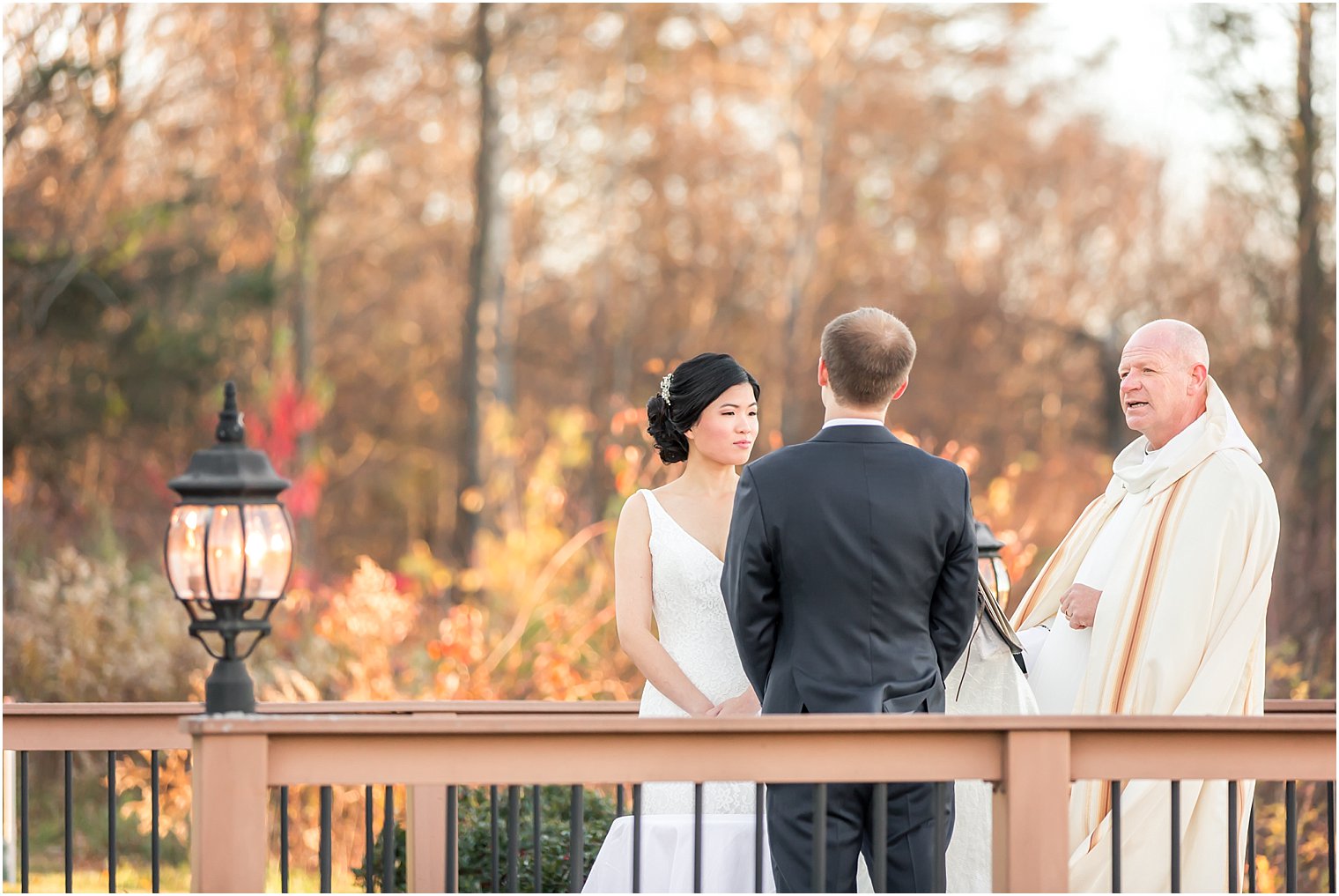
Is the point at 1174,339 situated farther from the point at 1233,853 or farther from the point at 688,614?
the point at 688,614

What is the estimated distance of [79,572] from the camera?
8.85m

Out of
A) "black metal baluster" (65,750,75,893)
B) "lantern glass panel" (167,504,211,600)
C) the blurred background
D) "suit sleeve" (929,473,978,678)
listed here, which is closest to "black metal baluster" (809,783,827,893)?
"suit sleeve" (929,473,978,678)

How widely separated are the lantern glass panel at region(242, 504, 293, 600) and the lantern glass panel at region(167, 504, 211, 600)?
10 centimetres

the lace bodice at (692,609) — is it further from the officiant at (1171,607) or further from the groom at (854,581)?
the officiant at (1171,607)

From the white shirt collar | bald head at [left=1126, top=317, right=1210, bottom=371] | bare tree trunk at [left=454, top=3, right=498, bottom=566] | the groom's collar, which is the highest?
bare tree trunk at [left=454, top=3, right=498, bottom=566]

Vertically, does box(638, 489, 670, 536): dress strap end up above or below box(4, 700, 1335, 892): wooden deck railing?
above

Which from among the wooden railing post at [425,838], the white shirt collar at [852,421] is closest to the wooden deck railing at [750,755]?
the white shirt collar at [852,421]

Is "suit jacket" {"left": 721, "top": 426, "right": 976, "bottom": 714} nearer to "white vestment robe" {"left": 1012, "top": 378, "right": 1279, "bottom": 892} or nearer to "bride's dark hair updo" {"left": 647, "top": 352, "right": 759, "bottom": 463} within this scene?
"bride's dark hair updo" {"left": 647, "top": 352, "right": 759, "bottom": 463}

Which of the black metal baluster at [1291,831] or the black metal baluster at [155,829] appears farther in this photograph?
the black metal baluster at [155,829]

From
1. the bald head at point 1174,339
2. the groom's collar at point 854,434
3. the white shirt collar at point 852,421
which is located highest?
the bald head at point 1174,339

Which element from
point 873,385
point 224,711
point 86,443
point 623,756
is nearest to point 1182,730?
point 873,385

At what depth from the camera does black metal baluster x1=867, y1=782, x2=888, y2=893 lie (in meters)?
3.12

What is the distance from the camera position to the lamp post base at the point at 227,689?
3238mm

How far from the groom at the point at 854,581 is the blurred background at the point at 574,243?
19.5ft
